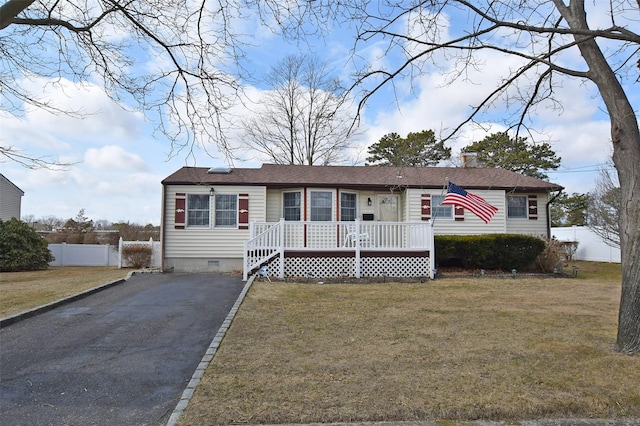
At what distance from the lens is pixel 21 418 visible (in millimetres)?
3465

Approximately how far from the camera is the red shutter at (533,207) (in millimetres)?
16375

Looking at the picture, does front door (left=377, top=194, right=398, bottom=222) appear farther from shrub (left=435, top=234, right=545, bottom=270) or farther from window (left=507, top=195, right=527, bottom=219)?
window (left=507, top=195, right=527, bottom=219)

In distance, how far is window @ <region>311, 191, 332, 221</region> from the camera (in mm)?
15398

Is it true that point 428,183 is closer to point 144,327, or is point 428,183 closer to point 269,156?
point 144,327

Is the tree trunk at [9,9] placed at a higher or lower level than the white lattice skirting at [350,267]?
higher

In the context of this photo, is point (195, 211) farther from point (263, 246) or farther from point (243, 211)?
point (263, 246)

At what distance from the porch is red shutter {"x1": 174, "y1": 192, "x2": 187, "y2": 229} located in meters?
3.35

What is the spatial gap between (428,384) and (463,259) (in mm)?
10972

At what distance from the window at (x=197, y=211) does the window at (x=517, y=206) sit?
471 inches

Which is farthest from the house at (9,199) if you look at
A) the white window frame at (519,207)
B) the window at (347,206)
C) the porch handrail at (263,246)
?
the white window frame at (519,207)

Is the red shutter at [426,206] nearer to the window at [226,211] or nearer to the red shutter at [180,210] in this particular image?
the window at [226,211]

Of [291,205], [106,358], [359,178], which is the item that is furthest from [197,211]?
[106,358]

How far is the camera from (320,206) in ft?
50.8

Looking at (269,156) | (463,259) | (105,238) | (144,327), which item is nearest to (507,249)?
(463,259)
